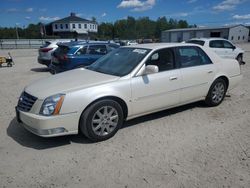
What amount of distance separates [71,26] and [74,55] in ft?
218

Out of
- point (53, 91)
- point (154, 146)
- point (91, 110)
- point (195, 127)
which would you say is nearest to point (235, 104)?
point (195, 127)

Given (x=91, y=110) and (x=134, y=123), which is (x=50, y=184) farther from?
(x=134, y=123)

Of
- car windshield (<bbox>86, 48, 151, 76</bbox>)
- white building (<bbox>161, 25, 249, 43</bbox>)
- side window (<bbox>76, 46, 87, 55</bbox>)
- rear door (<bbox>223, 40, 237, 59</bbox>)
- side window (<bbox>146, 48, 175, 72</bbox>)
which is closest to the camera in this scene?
car windshield (<bbox>86, 48, 151, 76</bbox>)

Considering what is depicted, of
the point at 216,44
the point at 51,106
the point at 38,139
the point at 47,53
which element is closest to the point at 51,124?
the point at 51,106

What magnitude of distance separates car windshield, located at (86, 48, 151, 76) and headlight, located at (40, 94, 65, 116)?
3.84ft

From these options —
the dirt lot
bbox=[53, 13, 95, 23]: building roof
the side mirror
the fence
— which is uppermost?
bbox=[53, 13, 95, 23]: building roof

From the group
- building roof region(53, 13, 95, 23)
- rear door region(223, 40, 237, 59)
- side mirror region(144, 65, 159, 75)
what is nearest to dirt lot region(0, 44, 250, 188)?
side mirror region(144, 65, 159, 75)

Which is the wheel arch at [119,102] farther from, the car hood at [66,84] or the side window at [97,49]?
the side window at [97,49]

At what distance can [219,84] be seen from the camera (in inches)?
195

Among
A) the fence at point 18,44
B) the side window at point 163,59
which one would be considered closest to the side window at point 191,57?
the side window at point 163,59

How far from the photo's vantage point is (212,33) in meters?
51.0

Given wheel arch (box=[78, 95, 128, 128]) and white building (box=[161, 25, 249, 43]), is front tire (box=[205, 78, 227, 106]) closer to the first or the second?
wheel arch (box=[78, 95, 128, 128])

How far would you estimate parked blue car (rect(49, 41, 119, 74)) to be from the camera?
7.50 m

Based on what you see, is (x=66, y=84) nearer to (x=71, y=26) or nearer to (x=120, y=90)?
(x=120, y=90)
